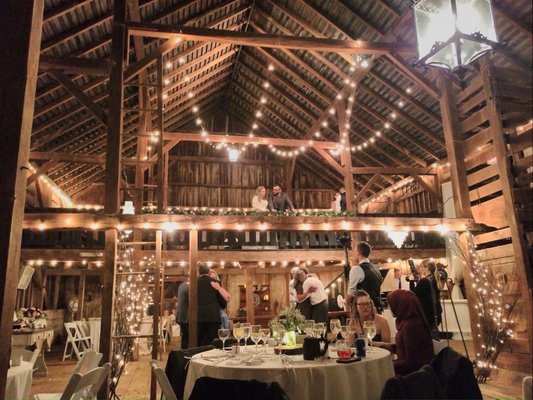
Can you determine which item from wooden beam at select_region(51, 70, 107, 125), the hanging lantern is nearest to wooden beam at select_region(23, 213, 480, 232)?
wooden beam at select_region(51, 70, 107, 125)

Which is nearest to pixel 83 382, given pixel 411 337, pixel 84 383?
pixel 84 383

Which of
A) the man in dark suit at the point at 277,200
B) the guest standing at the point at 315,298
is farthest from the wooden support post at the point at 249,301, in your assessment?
the guest standing at the point at 315,298

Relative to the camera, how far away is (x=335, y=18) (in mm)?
9375

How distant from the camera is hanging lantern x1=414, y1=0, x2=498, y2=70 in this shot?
274 centimetres

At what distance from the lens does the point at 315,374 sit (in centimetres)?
257

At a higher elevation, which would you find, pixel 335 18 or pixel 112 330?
pixel 335 18

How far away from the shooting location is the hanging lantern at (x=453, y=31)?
274 cm

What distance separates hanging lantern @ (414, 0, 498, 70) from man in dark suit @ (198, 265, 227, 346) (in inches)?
161

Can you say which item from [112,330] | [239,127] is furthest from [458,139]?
[239,127]

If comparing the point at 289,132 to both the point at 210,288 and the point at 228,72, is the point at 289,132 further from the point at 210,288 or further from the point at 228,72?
the point at 210,288

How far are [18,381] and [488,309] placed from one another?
636 cm

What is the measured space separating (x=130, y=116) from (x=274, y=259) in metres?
5.79

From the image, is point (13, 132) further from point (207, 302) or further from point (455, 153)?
point (455, 153)

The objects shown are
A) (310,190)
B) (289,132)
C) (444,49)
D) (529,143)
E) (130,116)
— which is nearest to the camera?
(529,143)
